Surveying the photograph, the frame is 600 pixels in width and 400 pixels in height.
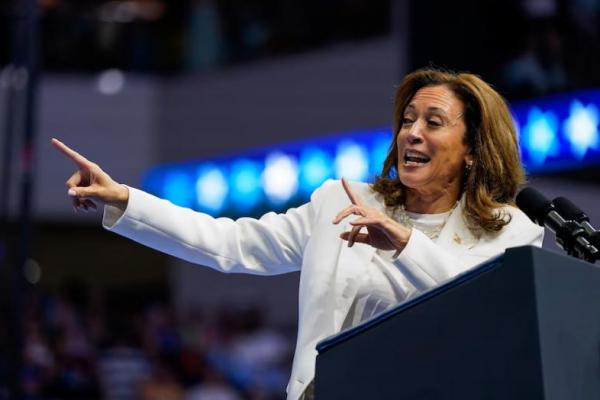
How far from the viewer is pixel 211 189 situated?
10.8m

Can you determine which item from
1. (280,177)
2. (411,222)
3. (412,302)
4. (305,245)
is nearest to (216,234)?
(305,245)

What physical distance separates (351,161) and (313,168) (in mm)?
428

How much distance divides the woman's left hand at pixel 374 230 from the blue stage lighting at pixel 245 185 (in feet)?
26.3

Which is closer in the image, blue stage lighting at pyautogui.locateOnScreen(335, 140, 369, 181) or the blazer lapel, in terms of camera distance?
the blazer lapel

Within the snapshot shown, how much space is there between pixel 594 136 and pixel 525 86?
2.18 feet

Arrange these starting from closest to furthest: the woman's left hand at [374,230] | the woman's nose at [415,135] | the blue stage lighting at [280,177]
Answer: the woman's left hand at [374,230], the woman's nose at [415,135], the blue stage lighting at [280,177]

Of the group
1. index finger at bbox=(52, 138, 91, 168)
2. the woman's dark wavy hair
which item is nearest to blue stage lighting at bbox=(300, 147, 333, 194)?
the woman's dark wavy hair

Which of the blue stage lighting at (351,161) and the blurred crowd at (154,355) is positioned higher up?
the blue stage lighting at (351,161)

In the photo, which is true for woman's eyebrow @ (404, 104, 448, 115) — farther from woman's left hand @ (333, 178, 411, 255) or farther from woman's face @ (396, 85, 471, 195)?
woman's left hand @ (333, 178, 411, 255)

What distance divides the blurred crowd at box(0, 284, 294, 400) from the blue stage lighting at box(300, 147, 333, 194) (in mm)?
1116

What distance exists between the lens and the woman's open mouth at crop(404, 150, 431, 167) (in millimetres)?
2662

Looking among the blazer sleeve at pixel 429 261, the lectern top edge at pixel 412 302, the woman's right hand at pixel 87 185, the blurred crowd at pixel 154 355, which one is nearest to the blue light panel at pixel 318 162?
the blurred crowd at pixel 154 355

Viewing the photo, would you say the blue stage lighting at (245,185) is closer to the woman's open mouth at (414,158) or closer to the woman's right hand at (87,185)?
the woman's open mouth at (414,158)

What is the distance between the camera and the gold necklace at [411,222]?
272 cm
